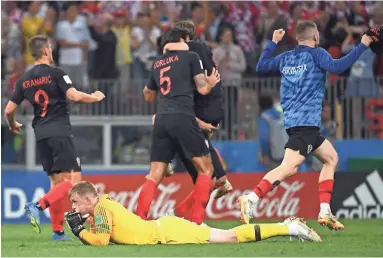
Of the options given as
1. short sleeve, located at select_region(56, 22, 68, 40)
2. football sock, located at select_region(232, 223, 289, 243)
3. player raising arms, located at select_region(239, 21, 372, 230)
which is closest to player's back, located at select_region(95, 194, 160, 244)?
football sock, located at select_region(232, 223, 289, 243)

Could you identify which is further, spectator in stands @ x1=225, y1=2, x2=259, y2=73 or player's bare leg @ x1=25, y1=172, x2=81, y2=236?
spectator in stands @ x1=225, y1=2, x2=259, y2=73

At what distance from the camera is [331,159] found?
14.5 m

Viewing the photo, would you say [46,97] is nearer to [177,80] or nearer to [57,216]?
[57,216]

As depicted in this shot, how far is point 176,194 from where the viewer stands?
20.2 metres

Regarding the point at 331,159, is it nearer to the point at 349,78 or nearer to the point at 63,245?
the point at 63,245

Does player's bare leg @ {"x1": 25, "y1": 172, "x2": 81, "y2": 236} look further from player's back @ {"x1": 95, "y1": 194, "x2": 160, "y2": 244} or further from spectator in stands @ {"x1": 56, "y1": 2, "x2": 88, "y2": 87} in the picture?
spectator in stands @ {"x1": 56, "y1": 2, "x2": 88, "y2": 87}

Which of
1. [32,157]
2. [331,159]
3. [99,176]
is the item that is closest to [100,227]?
[331,159]

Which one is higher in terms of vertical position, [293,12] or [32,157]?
[293,12]

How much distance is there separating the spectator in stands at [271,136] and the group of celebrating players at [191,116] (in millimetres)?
6149

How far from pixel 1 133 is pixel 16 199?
1.94m

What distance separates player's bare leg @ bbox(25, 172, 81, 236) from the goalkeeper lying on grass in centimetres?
212

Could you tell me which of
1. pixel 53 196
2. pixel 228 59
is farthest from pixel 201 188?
pixel 228 59

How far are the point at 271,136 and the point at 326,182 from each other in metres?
6.95

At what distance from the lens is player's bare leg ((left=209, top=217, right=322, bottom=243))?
489 inches
